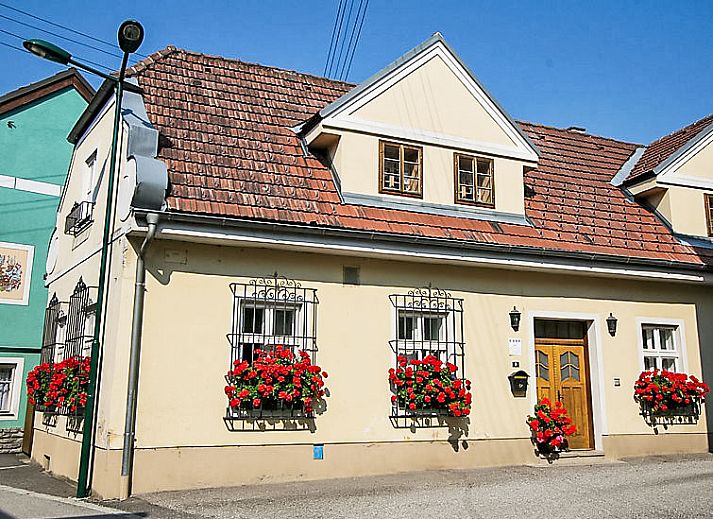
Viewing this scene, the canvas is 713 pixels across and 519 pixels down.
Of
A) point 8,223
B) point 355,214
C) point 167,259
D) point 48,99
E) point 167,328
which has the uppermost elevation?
point 48,99

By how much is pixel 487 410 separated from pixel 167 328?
523 centimetres

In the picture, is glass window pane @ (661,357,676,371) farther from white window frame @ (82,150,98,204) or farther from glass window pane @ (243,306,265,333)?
white window frame @ (82,150,98,204)

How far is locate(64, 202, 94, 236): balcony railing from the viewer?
1171 cm

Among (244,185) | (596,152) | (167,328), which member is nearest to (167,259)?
(167,328)

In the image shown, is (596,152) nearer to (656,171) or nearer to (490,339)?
(656,171)

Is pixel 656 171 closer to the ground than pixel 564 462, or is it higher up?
higher up

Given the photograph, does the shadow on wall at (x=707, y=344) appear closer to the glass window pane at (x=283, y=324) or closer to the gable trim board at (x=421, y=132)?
the gable trim board at (x=421, y=132)

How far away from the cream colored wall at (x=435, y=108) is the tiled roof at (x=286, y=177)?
1.43m

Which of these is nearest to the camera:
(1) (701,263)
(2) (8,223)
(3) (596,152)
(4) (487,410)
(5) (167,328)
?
(5) (167,328)

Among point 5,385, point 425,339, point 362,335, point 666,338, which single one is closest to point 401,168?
point 425,339

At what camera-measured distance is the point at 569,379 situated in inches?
489

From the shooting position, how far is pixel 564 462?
37.6 feet

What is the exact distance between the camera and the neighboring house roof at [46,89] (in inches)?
721

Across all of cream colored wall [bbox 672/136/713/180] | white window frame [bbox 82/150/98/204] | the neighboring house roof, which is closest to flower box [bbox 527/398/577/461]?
cream colored wall [bbox 672/136/713/180]
